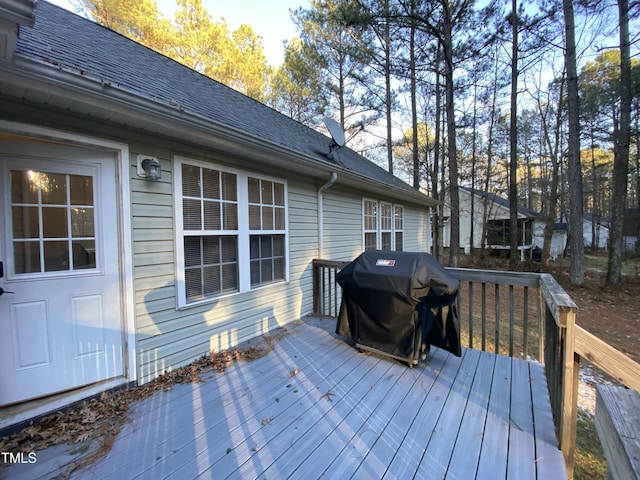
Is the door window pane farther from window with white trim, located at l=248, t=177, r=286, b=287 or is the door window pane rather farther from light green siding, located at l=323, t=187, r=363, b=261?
light green siding, located at l=323, t=187, r=363, b=261

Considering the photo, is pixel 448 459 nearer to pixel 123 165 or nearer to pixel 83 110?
pixel 123 165

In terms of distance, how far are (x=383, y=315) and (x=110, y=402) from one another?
2.38 meters

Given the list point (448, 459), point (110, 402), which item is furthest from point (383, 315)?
point (110, 402)

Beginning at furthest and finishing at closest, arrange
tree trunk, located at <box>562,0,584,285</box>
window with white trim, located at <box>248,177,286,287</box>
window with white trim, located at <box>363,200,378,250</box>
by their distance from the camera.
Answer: tree trunk, located at <box>562,0,584,285</box>
window with white trim, located at <box>363,200,378,250</box>
window with white trim, located at <box>248,177,286,287</box>

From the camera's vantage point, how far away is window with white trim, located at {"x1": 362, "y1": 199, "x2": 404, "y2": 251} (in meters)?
6.61

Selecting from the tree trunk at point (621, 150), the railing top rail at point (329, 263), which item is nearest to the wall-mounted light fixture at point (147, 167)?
the railing top rail at point (329, 263)

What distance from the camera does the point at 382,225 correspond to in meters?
7.20

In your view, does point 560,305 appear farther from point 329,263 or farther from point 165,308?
point 165,308

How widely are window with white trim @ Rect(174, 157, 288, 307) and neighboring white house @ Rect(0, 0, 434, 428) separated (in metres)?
0.02

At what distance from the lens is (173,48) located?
10258 mm

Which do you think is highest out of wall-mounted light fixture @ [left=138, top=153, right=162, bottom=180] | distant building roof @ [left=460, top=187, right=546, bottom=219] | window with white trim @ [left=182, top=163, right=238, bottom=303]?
distant building roof @ [left=460, top=187, right=546, bottom=219]

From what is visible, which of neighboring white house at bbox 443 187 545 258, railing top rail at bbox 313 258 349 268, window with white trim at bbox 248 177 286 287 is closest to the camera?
window with white trim at bbox 248 177 286 287

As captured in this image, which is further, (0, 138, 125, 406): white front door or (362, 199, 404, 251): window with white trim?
(362, 199, 404, 251): window with white trim

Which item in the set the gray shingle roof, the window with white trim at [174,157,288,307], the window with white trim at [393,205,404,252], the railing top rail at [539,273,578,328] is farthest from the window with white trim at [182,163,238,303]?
the window with white trim at [393,205,404,252]
